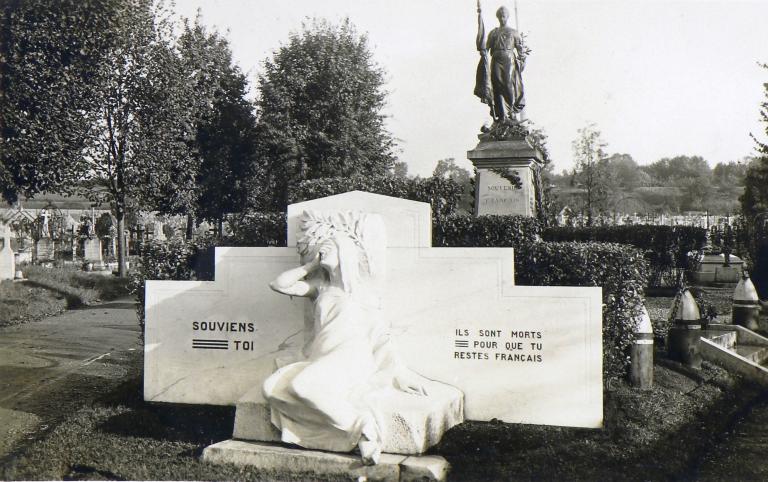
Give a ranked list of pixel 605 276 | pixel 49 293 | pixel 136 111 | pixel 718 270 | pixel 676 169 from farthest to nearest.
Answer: pixel 676 169
pixel 136 111
pixel 718 270
pixel 49 293
pixel 605 276

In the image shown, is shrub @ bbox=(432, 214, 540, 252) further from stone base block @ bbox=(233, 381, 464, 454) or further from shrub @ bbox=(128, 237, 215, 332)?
shrub @ bbox=(128, 237, 215, 332)

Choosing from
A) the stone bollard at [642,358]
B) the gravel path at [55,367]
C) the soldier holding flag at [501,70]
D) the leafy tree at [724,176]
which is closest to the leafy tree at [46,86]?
the gravel path at [55,367]

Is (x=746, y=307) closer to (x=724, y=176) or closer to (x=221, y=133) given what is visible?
(x=221, y=133)

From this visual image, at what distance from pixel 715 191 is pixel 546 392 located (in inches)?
1508

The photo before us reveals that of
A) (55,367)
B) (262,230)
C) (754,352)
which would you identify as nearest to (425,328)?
(262,230)

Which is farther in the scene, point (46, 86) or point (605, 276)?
point (46, 86)

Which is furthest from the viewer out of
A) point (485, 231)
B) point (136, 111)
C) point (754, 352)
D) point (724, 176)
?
point (724, 176)

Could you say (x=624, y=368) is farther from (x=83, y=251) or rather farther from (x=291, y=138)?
(x=83, y=251)

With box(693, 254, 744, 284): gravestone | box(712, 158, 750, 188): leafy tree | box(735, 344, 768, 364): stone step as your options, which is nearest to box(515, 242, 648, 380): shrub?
box(735, 344, 768, 364): stone step

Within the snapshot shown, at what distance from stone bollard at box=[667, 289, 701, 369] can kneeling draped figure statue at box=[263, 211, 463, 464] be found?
3660 mm

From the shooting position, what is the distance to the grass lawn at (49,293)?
1257 centimetres

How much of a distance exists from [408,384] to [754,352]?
5.79 metres

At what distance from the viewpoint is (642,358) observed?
6.40 meters

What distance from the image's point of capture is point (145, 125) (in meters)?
18.0
